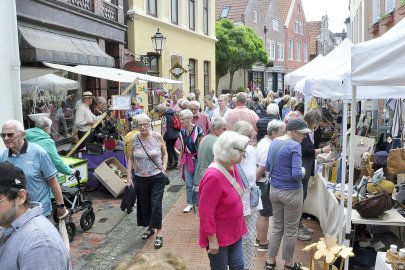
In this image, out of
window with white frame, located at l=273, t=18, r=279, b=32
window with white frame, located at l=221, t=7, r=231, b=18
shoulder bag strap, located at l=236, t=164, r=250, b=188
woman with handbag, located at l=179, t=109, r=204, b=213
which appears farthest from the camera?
window with white frame, located at l=273, t=18, r=279, b=32

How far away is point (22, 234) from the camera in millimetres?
2205

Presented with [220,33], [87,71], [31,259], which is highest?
[220,33]

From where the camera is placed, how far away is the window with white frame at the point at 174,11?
16625 millimetres

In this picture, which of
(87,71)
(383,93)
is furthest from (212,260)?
(87,71)

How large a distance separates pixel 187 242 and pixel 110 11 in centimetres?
775

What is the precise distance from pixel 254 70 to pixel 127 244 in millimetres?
28230

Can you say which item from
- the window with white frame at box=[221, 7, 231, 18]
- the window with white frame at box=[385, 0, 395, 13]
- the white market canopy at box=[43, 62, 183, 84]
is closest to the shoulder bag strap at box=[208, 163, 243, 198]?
the white market canopy at box=[43, 62, 183, 84]

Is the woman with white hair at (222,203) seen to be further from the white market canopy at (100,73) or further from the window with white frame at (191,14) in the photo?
the window with white frame at (191,14)

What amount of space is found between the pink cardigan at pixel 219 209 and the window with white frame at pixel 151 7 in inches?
475

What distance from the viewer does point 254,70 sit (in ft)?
108

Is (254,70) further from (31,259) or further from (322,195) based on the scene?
(31,259)

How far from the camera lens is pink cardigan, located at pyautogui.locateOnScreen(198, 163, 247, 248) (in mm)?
3504

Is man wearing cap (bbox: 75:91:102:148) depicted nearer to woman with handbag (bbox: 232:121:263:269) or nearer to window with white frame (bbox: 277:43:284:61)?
woman with handbag (bbox: 232:121:263:269)

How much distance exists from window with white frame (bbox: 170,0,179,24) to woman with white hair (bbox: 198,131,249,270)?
1387 cm
